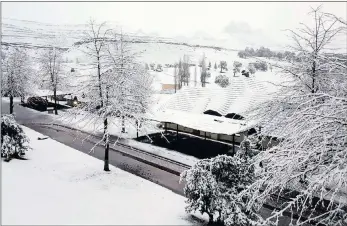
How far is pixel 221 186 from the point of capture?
1375 cm

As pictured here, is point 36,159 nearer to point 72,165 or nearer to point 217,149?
point 72,165

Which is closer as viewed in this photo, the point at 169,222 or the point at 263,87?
the point at 169,222

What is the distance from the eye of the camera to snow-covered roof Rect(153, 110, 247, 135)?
1037 inches

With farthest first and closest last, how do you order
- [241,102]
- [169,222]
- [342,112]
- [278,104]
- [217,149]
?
[241,102]
[217,149]
[278,104]
[169,222]
[342,112]

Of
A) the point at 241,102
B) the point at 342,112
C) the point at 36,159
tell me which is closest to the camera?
the point at 342,112

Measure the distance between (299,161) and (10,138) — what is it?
1586 centimetres

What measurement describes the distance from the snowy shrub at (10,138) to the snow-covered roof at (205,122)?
1412cm

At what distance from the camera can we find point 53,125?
3616 cm

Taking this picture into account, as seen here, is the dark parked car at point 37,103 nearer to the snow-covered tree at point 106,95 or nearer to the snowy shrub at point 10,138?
the snowy shrub at point 10,138

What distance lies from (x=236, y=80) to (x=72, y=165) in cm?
2199


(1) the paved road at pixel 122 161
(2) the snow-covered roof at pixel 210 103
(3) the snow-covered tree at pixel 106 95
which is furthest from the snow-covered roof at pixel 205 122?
(3) the snow-covered tree at pixel 106 95

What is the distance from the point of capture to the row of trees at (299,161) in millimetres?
8312

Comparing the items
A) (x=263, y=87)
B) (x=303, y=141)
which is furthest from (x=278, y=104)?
(x=263, y=87)

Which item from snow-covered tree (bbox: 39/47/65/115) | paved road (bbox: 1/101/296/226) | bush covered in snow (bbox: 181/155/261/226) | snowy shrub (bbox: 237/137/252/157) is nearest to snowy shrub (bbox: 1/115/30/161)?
paved road (bbox: 1/101/296/226)
